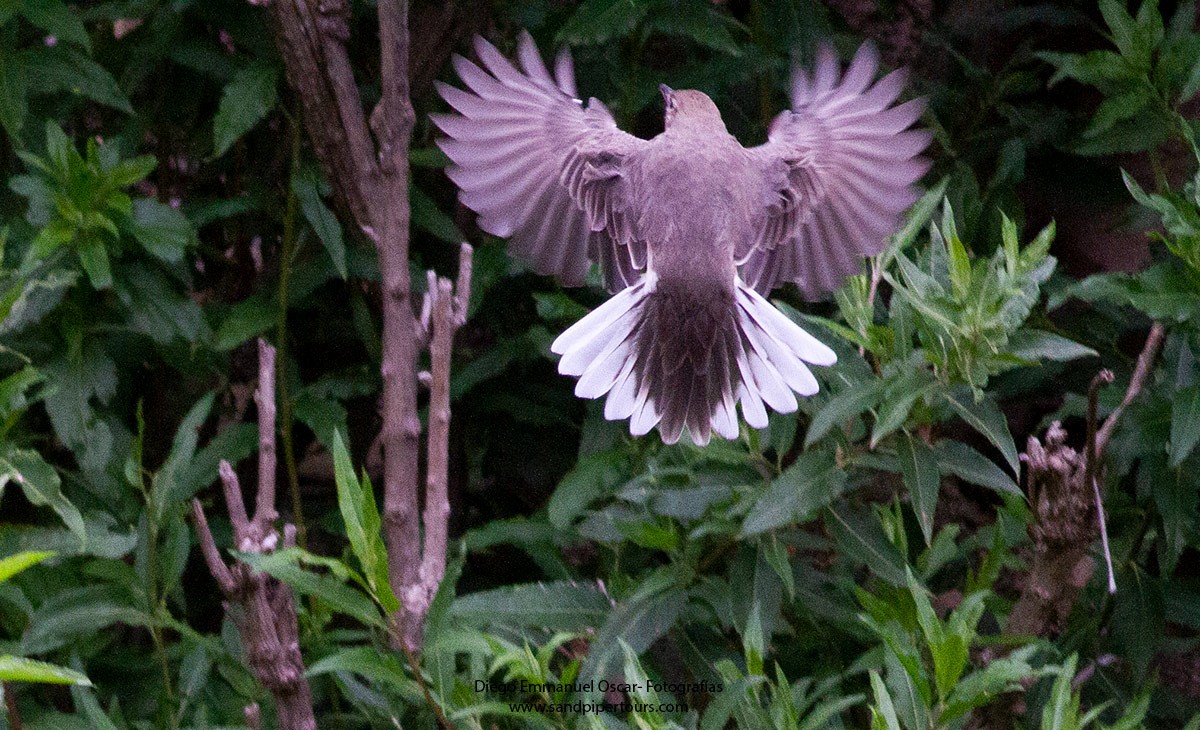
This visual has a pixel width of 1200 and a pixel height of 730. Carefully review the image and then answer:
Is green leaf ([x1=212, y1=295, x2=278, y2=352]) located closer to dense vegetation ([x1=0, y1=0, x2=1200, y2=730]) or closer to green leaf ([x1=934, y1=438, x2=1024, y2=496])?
dense vegetation ([x1=0, y1=0, x2=1200, y2=730])

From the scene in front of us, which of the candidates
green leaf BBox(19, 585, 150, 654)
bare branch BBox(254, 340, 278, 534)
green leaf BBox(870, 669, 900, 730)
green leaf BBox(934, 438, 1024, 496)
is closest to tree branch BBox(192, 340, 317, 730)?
bare branch BBox(254, 340, 278, 534)

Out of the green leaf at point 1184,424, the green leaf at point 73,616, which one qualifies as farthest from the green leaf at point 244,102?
the green leaf at point 1184,424

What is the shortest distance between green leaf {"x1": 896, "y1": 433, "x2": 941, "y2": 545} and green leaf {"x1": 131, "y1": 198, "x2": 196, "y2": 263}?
1.31 m

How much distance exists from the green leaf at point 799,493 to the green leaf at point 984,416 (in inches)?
7.2

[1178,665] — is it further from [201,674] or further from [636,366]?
[201,674]

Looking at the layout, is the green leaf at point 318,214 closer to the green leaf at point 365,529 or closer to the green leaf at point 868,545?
the green leaf at point 365,529

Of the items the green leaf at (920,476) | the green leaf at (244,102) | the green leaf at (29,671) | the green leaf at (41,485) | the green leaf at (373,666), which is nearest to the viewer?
the green leaf at (29,671)

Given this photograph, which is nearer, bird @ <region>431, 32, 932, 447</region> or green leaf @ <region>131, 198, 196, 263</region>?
bird @ <region>431, 32, 932, 447</region>

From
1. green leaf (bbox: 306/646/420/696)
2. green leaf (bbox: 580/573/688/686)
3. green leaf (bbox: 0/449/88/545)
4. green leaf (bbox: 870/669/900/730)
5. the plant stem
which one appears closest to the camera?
green leaf (bbox: 870/669/900/730)

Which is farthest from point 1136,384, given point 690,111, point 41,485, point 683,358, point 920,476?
point 41,485

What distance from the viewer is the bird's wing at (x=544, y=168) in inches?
84.7

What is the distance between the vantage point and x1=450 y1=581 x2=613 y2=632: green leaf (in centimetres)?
198

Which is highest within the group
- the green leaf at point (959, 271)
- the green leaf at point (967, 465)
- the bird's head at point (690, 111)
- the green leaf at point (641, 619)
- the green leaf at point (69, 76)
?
the bird's head at point (690, 111)

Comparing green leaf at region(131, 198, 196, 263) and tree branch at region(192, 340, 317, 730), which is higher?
green leaf at region(131, 198, 196, 263)
